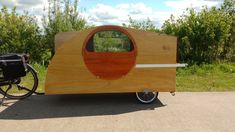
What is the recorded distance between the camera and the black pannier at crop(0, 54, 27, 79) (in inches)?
332

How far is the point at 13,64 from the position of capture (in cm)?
845

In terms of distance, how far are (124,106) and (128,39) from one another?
4.05 ft

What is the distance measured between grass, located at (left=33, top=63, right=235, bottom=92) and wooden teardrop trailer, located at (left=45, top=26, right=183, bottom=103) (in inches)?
77.3

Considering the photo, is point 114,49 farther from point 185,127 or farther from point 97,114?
point 185,127

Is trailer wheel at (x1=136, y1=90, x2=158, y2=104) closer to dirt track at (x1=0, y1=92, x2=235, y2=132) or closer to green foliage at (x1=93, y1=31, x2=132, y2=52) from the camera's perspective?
dirt track at (x1=0, y1=92, x2=235, y2=132)

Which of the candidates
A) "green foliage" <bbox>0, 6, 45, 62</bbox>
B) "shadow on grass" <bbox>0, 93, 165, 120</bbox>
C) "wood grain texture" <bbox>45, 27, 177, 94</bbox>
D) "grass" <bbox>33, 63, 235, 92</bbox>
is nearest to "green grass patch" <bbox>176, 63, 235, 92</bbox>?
"grass" <bbox>33, 63, 235, 92</bbox>

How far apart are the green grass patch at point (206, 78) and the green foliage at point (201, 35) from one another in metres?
0.60

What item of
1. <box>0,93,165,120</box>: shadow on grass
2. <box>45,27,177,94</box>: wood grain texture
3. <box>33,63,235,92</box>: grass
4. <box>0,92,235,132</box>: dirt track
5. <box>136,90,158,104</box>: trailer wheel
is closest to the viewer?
<box>0,92,235,132</box>: dirt track

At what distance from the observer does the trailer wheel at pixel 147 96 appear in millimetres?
8359

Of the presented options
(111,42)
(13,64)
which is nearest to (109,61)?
(111,42)

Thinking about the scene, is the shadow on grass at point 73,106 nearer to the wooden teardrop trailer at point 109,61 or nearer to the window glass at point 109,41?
the wooden teardrop trailer at point 109,61

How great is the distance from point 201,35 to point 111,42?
244 inches

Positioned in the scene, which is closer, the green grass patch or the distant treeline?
the green grass patch

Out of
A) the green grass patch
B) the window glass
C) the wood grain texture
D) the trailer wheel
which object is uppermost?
the window glass
